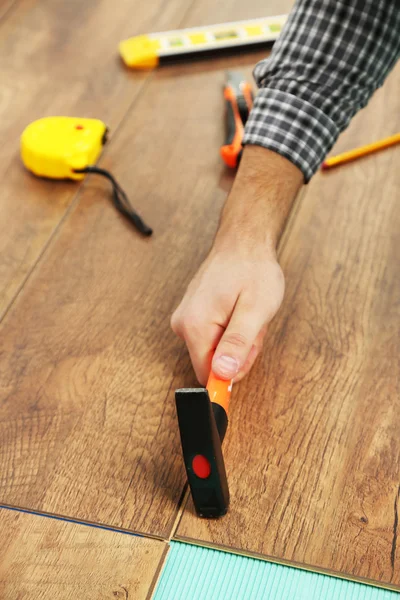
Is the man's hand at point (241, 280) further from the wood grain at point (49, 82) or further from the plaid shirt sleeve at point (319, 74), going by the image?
the wood grain at point (49, 82)

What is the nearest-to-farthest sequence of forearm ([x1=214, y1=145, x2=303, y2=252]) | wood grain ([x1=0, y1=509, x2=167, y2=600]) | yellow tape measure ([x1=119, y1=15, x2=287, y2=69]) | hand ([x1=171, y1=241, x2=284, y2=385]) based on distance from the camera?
wood grain ([x1=0, y1=509, x2=167, y2=600])
hand ([x1=171, y1=241, x2=284, y2=385])
forearm ([x1=214, y1=145, x2=303, y2=252])
yellow tape measure ([x1=119, y1=15, x2=287, y2=69])

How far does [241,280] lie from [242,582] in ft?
1.07

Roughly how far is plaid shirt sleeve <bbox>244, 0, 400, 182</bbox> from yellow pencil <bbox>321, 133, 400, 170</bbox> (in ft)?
0.40

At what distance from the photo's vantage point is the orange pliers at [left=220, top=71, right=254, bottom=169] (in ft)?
3.34

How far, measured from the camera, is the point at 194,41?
Result: 4.12ft

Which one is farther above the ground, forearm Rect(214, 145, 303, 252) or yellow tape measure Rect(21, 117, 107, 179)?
yellow tape measure Rect(21, 117, 107, 179)

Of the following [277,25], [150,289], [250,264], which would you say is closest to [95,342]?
[150,289]

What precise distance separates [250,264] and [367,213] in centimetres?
27

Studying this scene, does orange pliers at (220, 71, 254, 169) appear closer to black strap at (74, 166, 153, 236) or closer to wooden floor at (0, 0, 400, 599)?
wooden floor at (0, 0, 400, 599)

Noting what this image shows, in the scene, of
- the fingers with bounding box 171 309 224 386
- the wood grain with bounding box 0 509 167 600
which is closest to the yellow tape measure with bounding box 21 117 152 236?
the fingers with bounding box 171 309 224 386

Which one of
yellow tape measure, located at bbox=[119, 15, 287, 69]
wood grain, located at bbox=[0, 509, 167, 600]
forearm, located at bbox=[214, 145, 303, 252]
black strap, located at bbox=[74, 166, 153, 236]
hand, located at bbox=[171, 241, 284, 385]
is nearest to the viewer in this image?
wood grain, located at bbox=[0, 509, 167, 600]

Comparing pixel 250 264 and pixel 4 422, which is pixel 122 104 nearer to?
pixel 250 264

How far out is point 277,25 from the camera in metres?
1.29

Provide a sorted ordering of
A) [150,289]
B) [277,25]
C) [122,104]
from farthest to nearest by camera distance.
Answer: [277,25]
[122,104]
[150,289]
